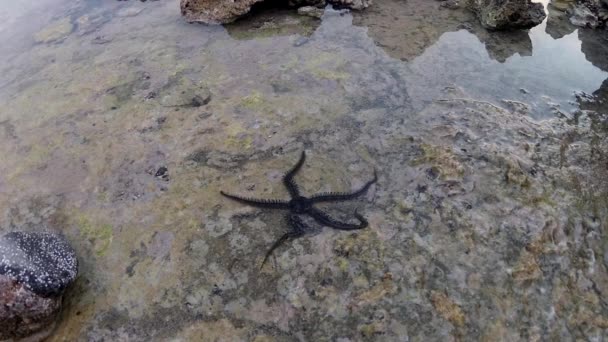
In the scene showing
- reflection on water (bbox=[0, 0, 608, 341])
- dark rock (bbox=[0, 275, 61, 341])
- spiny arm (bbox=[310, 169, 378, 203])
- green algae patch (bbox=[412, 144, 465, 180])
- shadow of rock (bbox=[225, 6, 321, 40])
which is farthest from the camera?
shadow of rock (bbox=[225, 6, 321, 40])

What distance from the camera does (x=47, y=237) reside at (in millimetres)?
2771

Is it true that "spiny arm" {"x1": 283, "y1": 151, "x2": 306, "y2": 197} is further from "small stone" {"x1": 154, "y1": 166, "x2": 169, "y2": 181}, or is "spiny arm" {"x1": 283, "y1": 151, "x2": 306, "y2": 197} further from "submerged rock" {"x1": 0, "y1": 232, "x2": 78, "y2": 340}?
"submerged rock" {"x1": 0, "y1": 232, "x2": 78, "y2": 340}

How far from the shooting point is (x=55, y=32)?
6090 millimetres

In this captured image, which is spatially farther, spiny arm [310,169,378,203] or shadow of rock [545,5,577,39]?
shadow of rock [545,5,577,39]

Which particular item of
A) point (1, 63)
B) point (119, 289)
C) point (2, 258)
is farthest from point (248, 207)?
point (1, 63)

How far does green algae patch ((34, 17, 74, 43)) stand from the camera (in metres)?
5.92

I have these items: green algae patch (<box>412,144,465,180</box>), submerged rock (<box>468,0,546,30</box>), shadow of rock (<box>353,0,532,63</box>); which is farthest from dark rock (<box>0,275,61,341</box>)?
submerged rock (<box>468,0,546,30</box>)

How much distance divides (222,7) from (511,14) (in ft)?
11.9

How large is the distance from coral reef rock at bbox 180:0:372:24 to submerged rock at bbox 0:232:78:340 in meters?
3.80

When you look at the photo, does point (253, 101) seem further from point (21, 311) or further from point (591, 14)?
point (591, 14)

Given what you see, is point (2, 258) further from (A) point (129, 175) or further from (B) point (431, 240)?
(B) point (431, 240)

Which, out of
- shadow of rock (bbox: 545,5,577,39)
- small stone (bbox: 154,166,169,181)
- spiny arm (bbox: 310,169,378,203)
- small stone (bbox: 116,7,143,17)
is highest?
shadow of rock (bbox: 545,5,577,39)

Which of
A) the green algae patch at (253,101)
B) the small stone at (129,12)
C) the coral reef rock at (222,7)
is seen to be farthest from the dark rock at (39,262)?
the small stone at (129,12)

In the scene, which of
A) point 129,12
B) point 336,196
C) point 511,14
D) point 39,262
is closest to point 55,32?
point 129,12
